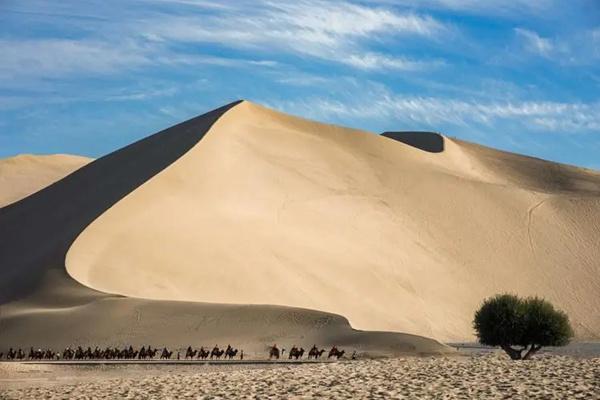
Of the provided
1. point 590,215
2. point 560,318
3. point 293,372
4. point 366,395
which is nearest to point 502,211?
point 590,215

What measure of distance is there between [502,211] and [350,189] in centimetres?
1045

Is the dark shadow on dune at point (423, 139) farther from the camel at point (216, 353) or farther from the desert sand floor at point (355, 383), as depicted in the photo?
the desert sand floor at point (355, 383)

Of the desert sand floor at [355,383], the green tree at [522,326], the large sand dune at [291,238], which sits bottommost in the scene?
the desert sand floor at [355,383]

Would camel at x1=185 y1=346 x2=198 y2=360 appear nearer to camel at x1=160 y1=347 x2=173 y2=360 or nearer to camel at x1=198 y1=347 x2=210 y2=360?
camel at x1=198 y1=347 x2=210 y2=360

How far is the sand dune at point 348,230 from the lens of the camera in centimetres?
6134

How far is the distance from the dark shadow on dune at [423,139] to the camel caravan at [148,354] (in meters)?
49.2

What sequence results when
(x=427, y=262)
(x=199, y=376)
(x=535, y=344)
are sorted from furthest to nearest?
(x=427, y=262) < (x=535, y=344) < (x=199, y=376)

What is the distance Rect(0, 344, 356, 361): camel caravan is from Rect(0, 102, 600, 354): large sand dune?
2.12 meters

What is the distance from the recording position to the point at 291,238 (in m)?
67.8

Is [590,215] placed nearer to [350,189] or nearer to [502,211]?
[502,211]

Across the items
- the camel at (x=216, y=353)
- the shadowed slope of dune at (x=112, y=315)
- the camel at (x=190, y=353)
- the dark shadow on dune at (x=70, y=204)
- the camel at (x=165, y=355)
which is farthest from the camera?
the dark shadow on dune at (x=70, y=204)

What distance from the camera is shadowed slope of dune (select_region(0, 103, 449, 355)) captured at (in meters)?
46.5

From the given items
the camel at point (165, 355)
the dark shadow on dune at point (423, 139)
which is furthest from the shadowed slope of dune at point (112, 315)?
the dark shadow on dune at point (423, 139)

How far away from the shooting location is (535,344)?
148 feet
